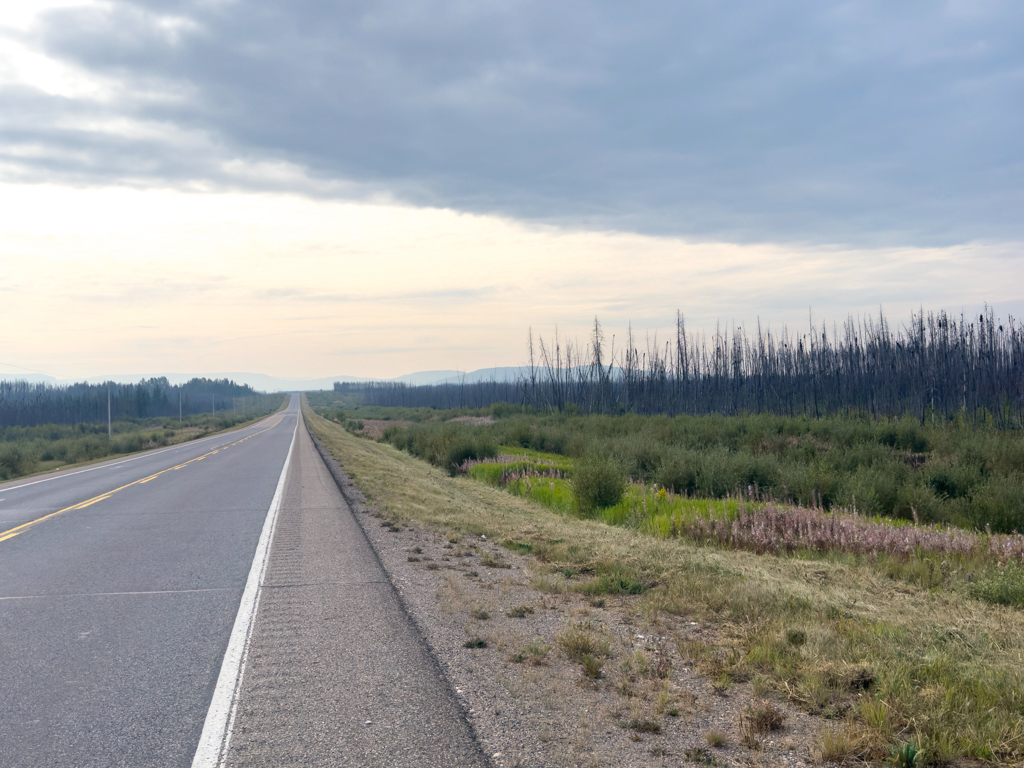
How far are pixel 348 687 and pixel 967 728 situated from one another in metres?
3.96

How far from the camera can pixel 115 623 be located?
241 inches

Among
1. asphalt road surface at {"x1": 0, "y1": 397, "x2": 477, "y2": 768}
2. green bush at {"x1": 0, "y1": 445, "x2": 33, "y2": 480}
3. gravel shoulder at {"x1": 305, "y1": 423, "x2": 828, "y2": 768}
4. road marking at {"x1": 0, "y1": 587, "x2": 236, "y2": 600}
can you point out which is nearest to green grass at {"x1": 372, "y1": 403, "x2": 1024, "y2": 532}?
gravel shoulder at {"x1": 305, "y1": 423, "x2": 828, "y2": 768}

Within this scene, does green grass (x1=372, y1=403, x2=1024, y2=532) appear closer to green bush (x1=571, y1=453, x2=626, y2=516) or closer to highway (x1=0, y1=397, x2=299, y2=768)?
green bush (x1=571, y1=453, x2=626, y2=516)

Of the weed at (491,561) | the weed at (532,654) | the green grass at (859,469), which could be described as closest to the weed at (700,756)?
the weed at (532,654)

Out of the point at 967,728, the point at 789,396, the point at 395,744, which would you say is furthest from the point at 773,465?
the point at 789,396

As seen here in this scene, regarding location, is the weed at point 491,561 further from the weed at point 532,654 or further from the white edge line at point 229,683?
the weed at point 532,654

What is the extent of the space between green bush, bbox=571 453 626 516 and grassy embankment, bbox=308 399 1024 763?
3.88 meters

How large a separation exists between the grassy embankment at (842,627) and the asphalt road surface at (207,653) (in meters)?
2.32

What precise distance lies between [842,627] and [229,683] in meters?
5.14

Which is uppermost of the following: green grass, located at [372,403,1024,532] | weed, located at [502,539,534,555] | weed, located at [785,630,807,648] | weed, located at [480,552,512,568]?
weed, located at [785,630,807,648]

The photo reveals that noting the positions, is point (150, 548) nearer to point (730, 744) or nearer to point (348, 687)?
point (348, 687)

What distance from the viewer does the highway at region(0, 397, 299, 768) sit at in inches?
154

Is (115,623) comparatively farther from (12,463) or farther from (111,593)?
(12,463)

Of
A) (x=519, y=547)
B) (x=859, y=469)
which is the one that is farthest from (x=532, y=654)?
(x=859, y=469)
